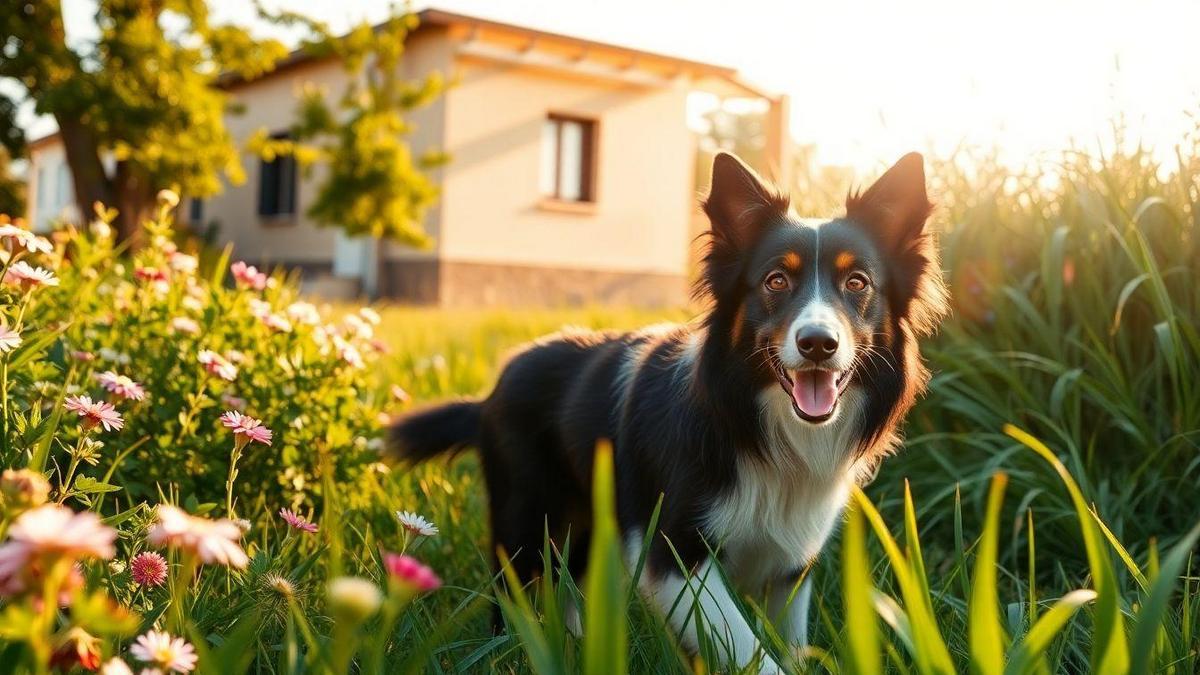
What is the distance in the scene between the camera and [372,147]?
653 inches

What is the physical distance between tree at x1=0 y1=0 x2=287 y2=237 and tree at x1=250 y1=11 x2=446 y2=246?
4.05 feet

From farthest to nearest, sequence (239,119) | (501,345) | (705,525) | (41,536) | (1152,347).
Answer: (239,119), (501,345), (1152,347), (705,525), (41,536)

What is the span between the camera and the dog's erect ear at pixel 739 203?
3.05 meters

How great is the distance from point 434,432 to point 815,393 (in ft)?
4.94

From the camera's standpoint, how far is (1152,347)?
3867mm

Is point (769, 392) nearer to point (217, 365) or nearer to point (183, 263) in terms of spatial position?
point (217, 365)

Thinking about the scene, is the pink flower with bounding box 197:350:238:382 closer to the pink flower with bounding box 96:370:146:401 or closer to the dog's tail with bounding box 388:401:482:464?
the pink flower with bounding box 96:370:146:401

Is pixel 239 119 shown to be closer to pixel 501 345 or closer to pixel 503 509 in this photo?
pixel 501 345

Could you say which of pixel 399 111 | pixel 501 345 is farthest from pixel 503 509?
pixel 399 111

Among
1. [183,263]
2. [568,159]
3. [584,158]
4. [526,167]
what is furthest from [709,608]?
[584,158]

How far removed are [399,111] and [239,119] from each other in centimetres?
693

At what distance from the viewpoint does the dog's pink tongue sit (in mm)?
2707

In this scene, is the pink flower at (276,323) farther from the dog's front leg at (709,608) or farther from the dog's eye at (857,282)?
the dog's eye at (857,282)

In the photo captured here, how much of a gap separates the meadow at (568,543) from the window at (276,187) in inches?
699
